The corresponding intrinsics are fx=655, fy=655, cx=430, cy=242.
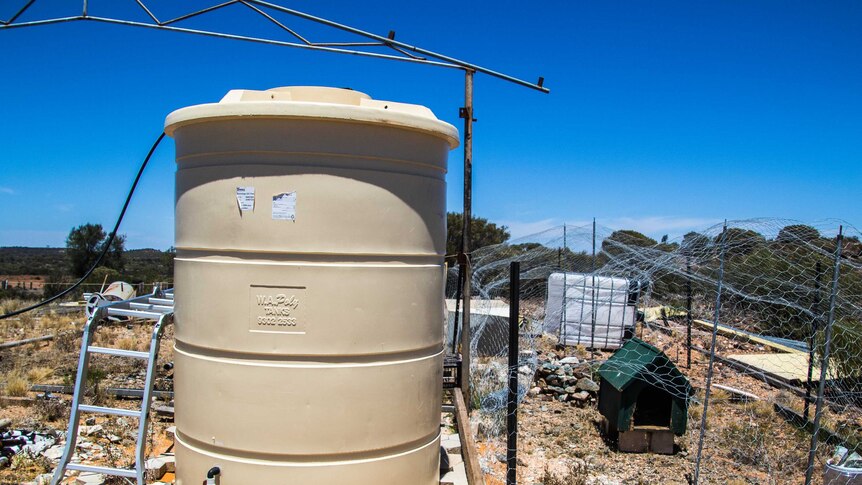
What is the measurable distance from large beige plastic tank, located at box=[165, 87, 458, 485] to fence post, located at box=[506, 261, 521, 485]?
3.80ft

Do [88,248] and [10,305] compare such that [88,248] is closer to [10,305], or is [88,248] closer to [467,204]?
[10,305]

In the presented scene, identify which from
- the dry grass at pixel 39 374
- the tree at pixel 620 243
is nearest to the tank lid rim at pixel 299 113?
the tree at pixel 620 243

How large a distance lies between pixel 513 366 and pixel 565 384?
607 cm

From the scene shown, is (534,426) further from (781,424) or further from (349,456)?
(349,456)

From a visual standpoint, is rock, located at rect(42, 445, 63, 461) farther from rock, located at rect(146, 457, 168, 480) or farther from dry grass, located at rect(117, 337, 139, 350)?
dry grass, located at rect(117, 337, 139, 350)

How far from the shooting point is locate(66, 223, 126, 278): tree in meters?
36.6

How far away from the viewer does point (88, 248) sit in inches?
1480

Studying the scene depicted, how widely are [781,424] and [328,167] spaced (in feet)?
26.0

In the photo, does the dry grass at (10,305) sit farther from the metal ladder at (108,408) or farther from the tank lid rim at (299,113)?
the tank lid rim at (299,113)

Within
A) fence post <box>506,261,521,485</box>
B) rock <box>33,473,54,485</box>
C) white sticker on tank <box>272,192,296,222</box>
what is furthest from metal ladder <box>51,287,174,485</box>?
fence post <box>506,261,521,485</box>

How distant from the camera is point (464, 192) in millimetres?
7516

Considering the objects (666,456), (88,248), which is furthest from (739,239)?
(88,248)

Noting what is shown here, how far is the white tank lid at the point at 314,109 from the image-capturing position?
115 inches

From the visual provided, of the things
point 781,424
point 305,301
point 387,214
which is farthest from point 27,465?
point 781,424
